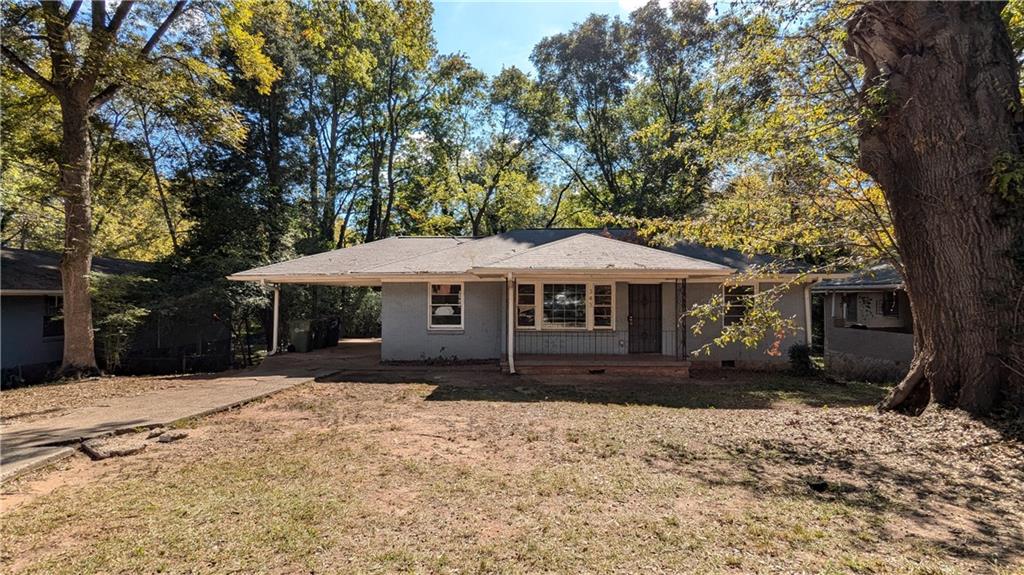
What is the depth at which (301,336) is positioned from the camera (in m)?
15.5

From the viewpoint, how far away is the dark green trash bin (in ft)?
50.7

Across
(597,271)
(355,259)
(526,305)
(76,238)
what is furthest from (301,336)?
(597,271)

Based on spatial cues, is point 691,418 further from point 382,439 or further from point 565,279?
point 565,279

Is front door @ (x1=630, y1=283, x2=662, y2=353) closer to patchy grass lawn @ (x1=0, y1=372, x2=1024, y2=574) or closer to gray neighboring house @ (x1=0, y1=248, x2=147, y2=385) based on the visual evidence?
patchy grass lawn @ (x1=0, y1=372, x2=1024, y2=574)

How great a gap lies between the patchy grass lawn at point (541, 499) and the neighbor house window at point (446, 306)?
6239mm

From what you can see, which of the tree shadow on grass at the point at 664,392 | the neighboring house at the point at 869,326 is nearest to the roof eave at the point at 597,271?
the tree shadow on grass at the point at 664,392

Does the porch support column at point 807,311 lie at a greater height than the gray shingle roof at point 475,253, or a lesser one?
lesser

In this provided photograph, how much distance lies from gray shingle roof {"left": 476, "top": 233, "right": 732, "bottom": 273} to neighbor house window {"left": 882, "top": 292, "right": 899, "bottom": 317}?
874 centimetres

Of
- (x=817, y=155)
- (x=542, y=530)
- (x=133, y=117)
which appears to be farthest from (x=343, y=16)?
(x=133, y=117)

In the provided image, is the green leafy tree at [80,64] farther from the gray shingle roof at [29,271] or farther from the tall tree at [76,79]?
the gray shingle roof at [29,271]

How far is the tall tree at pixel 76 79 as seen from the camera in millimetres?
9859

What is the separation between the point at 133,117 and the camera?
61.9 feet

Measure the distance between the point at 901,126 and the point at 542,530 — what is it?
6030 mm

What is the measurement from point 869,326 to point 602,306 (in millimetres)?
10686
